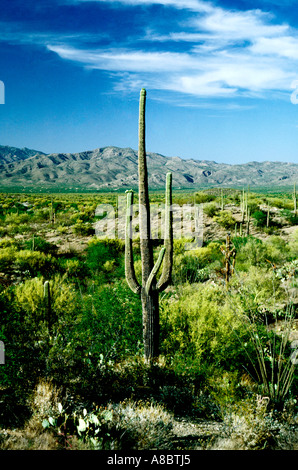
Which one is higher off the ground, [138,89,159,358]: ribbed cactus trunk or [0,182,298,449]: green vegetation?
[138,89,159,358]: ribbed cactus trunk

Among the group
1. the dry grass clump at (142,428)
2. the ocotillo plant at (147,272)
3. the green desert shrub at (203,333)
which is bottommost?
the dry grass clump at (142,428)

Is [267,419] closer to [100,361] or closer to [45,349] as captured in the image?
[100,361]

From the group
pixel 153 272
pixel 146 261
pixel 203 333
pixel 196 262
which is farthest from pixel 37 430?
pixel 196 262

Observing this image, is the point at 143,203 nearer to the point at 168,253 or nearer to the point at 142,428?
the point at 168,253

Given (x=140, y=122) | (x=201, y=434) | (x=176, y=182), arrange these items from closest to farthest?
(x=201, y=434) < (x=140, y=122) < (x=176, y=182)

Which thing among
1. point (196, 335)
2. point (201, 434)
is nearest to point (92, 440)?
point (201, 434)

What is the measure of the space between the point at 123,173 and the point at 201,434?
191 metres

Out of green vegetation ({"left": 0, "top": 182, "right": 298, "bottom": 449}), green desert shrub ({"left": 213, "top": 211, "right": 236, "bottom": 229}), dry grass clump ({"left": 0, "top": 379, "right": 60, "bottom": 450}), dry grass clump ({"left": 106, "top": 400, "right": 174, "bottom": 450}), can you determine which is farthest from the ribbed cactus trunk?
green desert shrub ({"left": 213, "top": 211, "right": 236, "bottom": 229})

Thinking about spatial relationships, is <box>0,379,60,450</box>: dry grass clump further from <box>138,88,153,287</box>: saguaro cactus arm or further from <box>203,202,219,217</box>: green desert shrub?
<box>203,202,219,217</box>: green desert shrub

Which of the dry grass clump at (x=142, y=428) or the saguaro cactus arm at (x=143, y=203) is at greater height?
the saguaro cactus arm at (x=143, y=203)

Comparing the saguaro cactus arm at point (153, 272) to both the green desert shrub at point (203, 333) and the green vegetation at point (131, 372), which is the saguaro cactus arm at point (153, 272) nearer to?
the green vegetation at point (131, 372)

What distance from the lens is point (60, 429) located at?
5828mm

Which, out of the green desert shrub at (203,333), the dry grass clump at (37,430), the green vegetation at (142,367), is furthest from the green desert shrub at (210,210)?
the dry grass clump at (37,430)

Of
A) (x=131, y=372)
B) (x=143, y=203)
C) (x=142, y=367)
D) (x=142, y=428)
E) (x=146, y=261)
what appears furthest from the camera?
(x=146, y=261)
